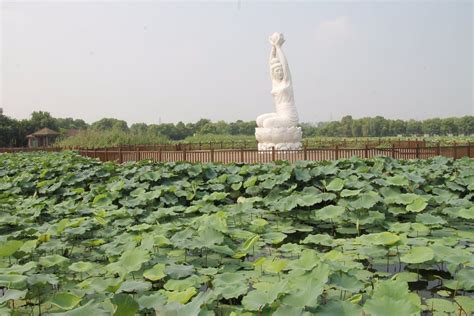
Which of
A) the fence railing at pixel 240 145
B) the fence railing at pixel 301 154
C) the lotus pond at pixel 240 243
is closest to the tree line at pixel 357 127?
the fence railing at pixel 240 145

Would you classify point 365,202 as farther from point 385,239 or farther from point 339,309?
point 339,309

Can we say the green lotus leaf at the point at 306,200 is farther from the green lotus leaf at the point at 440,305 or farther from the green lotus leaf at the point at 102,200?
the green lotus leaf at the point at 102,200

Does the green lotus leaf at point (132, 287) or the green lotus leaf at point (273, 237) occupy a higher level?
the green lotus leaf at point (132, 287)

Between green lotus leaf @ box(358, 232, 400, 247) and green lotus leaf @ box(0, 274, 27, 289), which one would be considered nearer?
green lotus leaf @ box(0, 274, 27, 289)

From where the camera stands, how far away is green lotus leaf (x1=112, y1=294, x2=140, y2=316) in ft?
6.20

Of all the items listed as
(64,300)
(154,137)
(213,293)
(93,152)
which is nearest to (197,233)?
(213,293)

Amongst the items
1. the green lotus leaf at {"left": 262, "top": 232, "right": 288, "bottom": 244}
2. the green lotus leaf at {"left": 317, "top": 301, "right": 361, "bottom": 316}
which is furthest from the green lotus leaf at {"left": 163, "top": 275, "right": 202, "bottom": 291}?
the green lotus leaf at {"left": 262, "top": 232, "right": 288, "bottom": 244}

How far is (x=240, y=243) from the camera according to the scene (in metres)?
3.99

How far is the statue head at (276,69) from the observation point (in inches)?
663

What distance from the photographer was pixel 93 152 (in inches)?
564

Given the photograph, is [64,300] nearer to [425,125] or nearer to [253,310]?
[253,310]

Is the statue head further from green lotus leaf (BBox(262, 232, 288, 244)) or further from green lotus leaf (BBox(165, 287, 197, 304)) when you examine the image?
green lotus leaf (BBox(165, 287, 197, 304))

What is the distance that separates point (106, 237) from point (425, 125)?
55.4 metres

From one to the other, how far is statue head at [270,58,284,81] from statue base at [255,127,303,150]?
7.82ft
